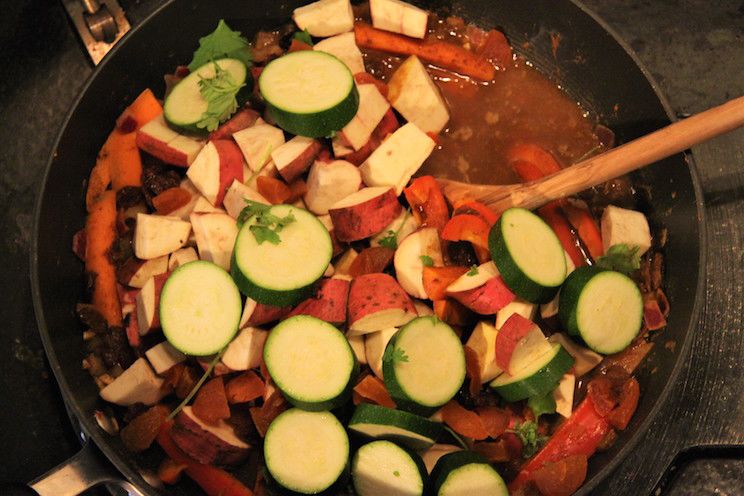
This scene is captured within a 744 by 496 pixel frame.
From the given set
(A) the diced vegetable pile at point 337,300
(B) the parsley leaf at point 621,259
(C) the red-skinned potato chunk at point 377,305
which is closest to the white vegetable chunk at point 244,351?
(A) the diced vegetable pile at point 337,300

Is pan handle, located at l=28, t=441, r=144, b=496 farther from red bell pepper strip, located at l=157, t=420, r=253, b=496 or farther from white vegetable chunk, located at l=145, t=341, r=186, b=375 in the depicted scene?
white vegetable chunk, located at l=145, t=341, r=186, b=375

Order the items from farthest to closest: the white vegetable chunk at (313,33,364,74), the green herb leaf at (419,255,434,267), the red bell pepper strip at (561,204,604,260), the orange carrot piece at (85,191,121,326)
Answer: the white vegetable chunk at (313,33,364,74)
the red bell pepper strip at (561,204,604,260)
the orange carrot piece at (85,191,121,326)
the green herb leaf at (419,255,434,267)

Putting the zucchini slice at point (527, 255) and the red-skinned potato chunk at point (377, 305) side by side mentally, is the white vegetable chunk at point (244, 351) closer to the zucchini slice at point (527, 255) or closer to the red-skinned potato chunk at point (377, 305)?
the red-skinned potato chunk at point (377, 305)

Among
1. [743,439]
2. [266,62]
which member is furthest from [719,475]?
[266,62]

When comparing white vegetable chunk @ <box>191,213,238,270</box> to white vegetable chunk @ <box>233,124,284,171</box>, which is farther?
white vegetable chunk @ <box>233,124,284,171</box>

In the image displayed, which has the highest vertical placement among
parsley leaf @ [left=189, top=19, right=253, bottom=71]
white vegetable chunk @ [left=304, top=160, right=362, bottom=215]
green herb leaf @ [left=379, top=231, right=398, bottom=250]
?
parsley leaf @ [left=189, top=19, right=253, bottom=71]

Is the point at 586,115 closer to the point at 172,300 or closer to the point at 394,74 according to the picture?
the point at 394,74

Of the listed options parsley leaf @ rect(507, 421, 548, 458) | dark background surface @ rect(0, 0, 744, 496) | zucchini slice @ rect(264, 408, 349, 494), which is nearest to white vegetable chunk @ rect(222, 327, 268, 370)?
zucchini slice @ rect(264, 408, 349, 494)
